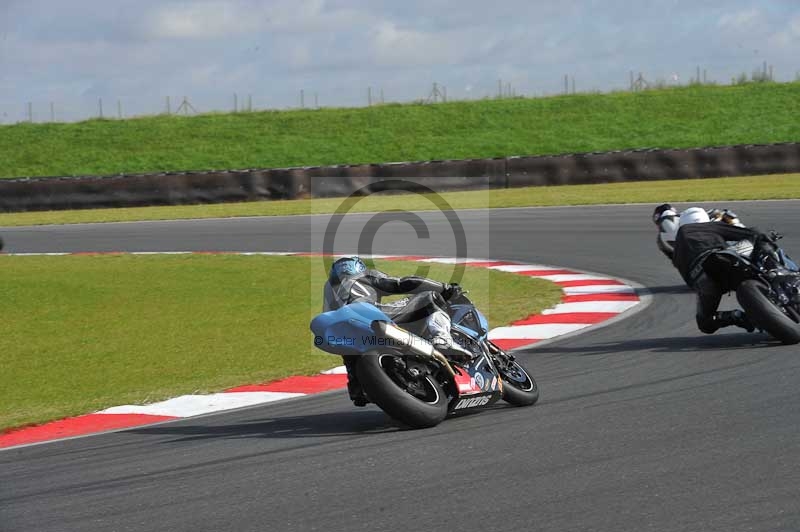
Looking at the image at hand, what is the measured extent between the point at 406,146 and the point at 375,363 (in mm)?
37428

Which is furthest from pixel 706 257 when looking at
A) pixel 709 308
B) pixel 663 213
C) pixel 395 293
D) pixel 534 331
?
pixel 395 293

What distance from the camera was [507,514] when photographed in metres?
4.45

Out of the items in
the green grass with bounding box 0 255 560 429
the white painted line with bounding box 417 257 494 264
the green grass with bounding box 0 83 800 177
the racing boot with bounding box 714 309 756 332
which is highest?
the green grass with bounding box 0 83 800 177

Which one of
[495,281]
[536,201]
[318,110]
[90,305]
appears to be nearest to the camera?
[90,305]

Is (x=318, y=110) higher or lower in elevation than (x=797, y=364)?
higher

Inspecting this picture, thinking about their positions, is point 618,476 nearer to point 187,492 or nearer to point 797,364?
point 187,492

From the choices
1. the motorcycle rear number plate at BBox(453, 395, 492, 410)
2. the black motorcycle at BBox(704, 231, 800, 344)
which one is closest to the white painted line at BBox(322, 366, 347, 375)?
the motorcycle rear number plate at BBox(453, 395, 492, 410)

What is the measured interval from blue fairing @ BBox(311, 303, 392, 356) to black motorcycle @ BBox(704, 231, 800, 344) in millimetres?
3337

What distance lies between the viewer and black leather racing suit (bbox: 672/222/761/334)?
28.8 ft

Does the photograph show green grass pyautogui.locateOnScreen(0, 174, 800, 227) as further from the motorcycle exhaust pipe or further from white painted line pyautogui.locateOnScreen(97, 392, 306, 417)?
the motorcycle exhaust pipe

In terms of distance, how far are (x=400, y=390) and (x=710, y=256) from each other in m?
3.62

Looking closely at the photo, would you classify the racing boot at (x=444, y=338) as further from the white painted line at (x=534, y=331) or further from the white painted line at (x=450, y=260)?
the white painted line at (x=450, y=260)

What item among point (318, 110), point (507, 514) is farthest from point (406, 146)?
point (507, 514)

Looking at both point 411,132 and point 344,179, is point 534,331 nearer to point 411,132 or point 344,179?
point 344,179
